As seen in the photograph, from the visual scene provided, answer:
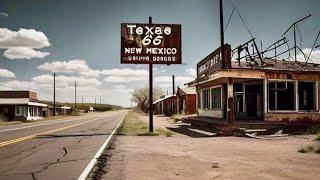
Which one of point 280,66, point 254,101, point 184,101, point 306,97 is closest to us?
point 306,97

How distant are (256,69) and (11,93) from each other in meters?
56.1

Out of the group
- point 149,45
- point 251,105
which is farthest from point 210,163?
point 251,105

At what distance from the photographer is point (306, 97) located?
2455cm

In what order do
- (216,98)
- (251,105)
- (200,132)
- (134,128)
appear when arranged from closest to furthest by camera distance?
(200,132)
(134,128)
(251,105)
(216,98)

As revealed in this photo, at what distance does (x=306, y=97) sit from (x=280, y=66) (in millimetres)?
2743

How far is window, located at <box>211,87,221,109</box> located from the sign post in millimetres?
7438

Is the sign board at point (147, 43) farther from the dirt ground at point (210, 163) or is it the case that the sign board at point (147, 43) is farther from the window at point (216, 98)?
the dirt ground at point (210, 163)

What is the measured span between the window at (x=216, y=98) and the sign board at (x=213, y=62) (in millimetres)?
1725

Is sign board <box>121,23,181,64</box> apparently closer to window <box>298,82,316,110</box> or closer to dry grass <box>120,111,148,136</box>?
dry grass <box>120,111,148,136</box>

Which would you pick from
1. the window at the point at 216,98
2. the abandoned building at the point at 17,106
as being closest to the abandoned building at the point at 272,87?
the window at the point at 216,98

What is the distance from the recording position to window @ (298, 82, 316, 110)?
80.2 feet

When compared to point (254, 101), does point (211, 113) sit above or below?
below

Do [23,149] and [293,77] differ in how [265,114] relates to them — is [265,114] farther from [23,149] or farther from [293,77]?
[23,149]

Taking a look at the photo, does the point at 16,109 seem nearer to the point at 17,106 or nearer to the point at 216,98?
the point at 17,106
